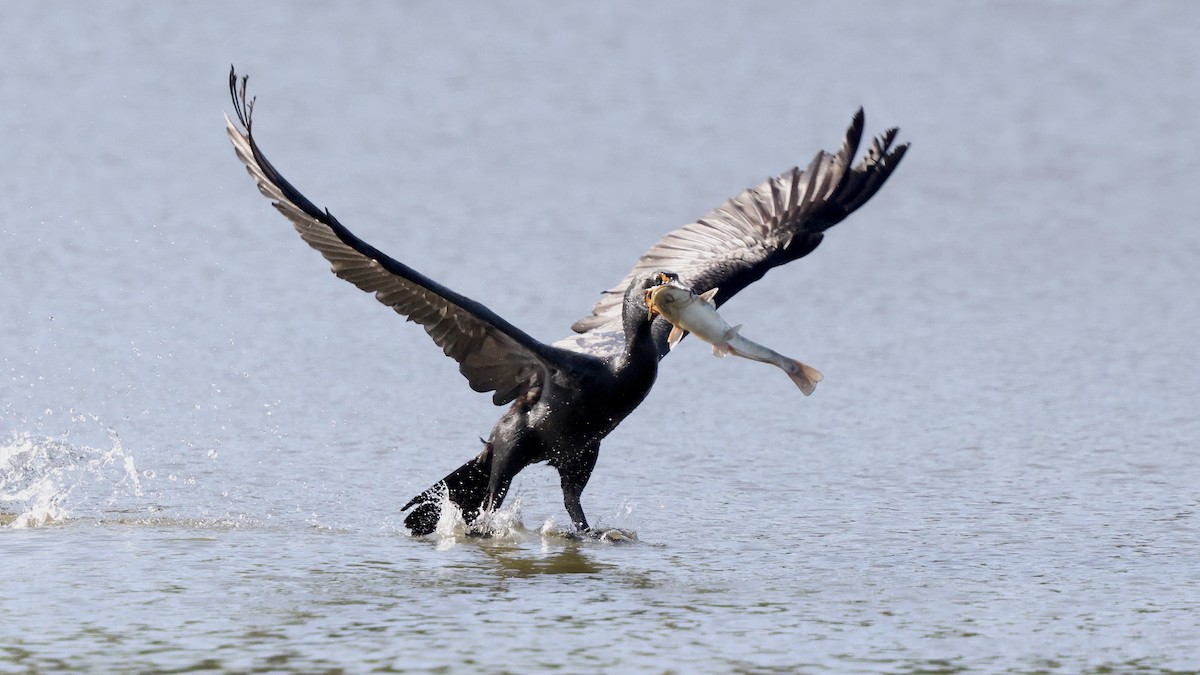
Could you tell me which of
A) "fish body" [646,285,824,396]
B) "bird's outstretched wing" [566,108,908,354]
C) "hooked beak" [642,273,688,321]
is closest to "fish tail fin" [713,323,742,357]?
"fish body" [646,285,824,396]

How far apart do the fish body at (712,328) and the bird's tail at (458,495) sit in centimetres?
119

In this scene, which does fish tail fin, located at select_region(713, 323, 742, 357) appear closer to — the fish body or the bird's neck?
the fish body

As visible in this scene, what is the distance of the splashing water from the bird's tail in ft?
4.53

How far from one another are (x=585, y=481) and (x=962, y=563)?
5.40ft

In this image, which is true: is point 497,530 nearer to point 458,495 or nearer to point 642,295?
point 458,495

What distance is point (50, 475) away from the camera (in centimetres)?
804

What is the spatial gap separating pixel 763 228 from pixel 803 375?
320 cm

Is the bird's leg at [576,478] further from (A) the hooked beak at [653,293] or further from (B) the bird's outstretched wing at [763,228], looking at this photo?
(B) the bird's outstretched wing at [763,228]

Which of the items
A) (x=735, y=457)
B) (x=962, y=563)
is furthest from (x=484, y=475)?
(x=962, y=563)

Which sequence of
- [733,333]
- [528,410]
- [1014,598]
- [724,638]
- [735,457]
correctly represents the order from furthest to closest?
[735,457], [528,410], [733,333], [1014,598], [724,638]

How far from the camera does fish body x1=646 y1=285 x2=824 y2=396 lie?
645 cm

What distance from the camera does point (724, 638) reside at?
549cm

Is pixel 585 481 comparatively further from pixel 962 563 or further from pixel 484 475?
pixel 962 563

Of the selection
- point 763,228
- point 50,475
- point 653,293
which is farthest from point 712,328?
point 50,475
